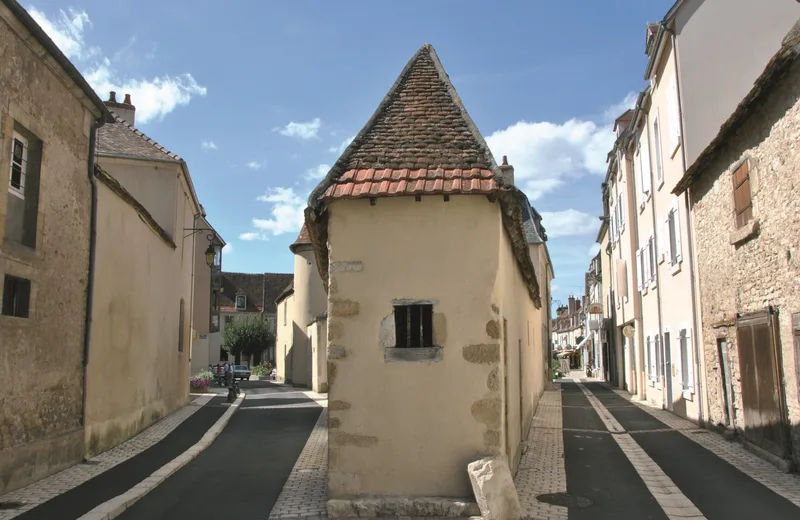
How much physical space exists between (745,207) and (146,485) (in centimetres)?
948

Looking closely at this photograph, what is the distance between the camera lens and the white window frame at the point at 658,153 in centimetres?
A: 1636

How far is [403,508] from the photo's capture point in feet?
21.4

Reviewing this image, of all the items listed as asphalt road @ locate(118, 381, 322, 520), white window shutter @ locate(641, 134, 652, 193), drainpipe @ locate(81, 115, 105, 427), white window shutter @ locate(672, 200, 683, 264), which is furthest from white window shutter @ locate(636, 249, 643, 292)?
drainpipe @ locate(81, 115, 105, 427)

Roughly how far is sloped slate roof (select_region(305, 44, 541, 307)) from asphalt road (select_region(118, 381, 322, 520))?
9.61 feet

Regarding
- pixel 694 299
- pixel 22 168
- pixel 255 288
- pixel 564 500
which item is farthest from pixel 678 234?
pixel 255 288

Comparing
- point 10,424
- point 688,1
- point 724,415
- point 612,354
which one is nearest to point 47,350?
point 10,424

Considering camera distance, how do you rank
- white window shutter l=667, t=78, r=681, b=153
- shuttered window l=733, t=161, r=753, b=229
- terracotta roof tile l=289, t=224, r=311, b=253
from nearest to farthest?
shuttered window l=733, t=161, r=753, b=229 → white window shutter l=667, t=78, r=681, b=153 → terracotta roof tile l=289, t=224, r=311, b=253

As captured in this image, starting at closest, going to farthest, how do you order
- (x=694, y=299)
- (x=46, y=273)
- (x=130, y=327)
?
(x=46, y=273)
(x=130, y=327)
(x=694, y=299)

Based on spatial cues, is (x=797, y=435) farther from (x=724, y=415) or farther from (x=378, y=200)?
(x=378, y=200)

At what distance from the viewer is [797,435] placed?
8.62m

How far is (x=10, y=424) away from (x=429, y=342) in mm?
5233

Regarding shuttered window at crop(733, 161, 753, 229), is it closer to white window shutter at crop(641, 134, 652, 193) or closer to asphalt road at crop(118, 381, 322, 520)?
white window shutter at crop(641, 134, 652, 193)

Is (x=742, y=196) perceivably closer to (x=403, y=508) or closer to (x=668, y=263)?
(x=668, y=263)

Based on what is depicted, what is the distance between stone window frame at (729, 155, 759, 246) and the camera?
9.77m
